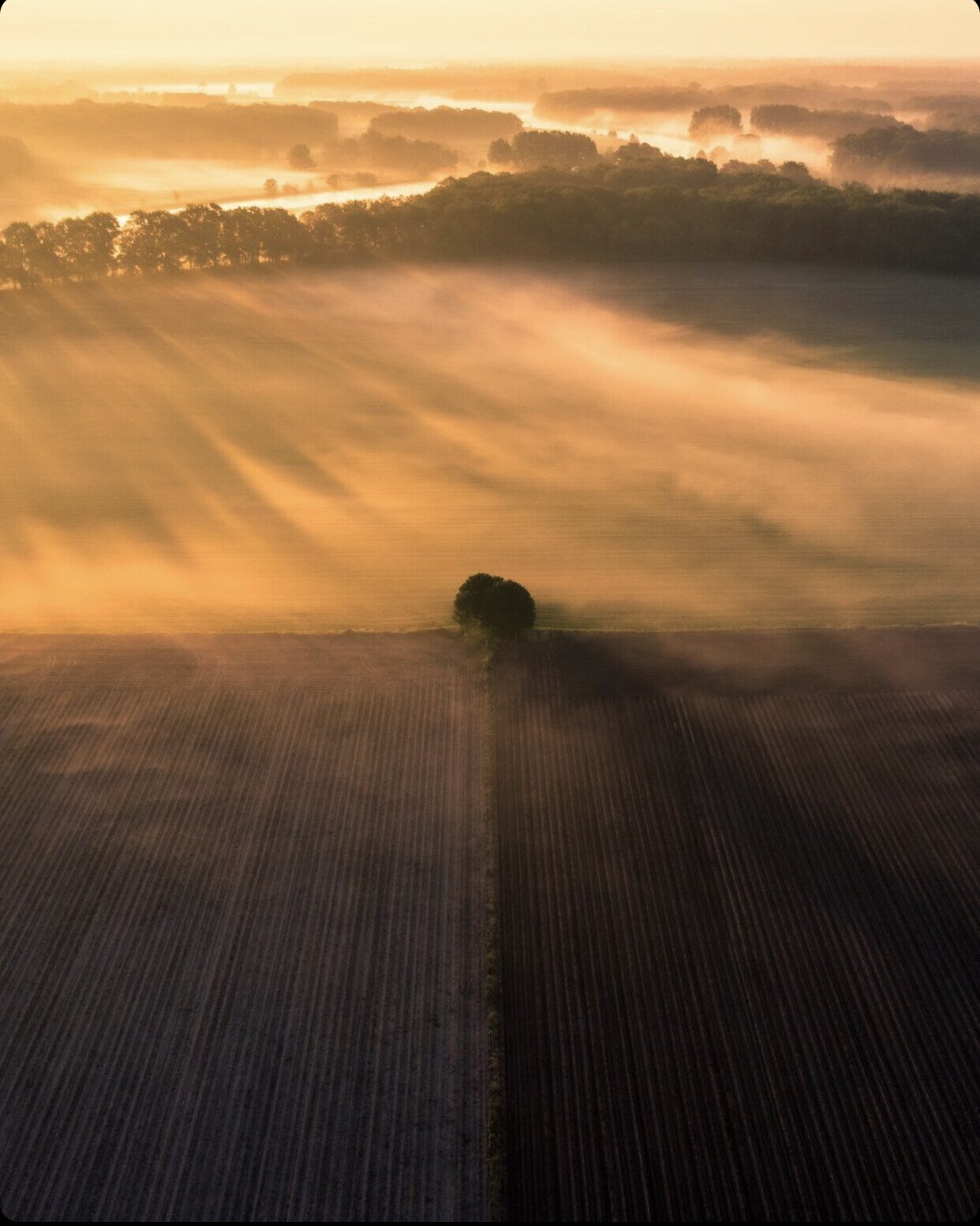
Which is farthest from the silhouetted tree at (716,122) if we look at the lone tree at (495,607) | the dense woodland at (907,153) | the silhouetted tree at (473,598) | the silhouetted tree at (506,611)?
the silhouetted tree at (506,611)

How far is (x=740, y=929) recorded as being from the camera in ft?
82.4

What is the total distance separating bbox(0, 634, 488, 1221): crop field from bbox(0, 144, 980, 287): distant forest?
2572 inches

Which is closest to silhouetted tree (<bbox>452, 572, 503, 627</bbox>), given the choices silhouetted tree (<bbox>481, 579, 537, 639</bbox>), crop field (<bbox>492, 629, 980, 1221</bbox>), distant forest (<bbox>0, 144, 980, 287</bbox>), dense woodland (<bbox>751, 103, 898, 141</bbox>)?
silhouetted tree (<bbox>481, 579, 537, 639</bbox>)

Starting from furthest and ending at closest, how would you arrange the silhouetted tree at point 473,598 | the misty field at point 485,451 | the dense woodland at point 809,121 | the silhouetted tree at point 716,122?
the silhouetted tree at point 716,122, the dense woodland at point 809,121, the misty field at point 485,451, the silhouetted tree at point 473,598

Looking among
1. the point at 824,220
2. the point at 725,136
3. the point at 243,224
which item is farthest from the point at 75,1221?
the point at 725,136

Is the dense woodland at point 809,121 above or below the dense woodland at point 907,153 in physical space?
above

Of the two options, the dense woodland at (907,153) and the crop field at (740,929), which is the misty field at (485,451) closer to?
the crop field at (740,929)

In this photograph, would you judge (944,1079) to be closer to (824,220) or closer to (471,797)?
(471,797)

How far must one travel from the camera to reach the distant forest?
285ft

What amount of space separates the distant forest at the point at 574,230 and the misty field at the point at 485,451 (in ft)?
15.3

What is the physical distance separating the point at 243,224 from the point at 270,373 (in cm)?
3081

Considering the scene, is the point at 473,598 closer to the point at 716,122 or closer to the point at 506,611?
the point at 506,611

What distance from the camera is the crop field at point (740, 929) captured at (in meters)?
20.0

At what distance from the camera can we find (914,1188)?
19594 mm
